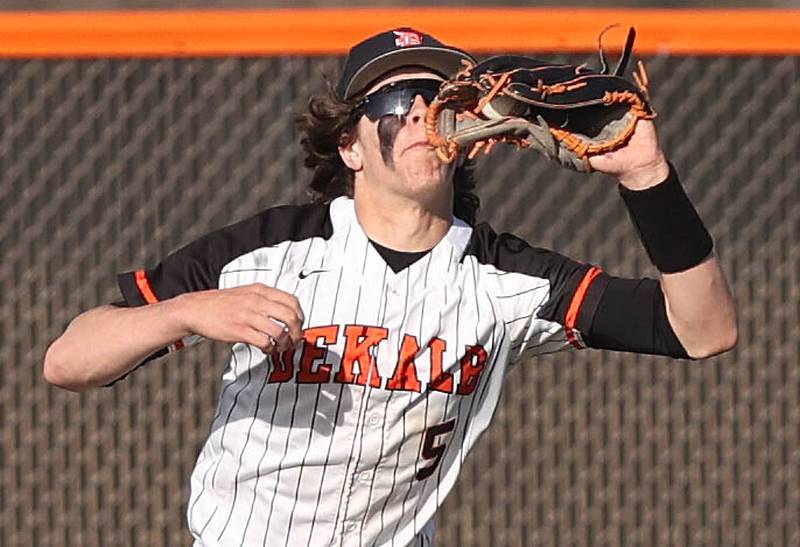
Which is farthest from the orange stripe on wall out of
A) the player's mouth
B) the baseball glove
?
the baseball glove

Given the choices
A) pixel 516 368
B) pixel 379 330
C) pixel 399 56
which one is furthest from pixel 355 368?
pixel 516 368

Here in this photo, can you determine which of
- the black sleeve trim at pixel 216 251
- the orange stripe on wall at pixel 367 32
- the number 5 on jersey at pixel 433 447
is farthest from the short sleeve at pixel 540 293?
the orange stripe on wall at pixel 367 32

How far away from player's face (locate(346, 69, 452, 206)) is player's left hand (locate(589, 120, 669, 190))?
0.33m

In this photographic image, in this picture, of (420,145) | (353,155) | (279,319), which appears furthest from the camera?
(353,155)

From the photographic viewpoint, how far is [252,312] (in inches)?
83.6

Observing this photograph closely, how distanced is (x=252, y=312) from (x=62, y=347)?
39cm

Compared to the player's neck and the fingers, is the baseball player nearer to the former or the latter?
the player's neck

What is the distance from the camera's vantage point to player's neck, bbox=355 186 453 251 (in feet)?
8.29

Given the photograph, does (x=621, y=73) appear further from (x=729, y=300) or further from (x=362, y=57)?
(x=362, y=57)

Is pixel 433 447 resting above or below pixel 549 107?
below

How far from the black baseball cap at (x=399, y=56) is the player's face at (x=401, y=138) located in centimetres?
2

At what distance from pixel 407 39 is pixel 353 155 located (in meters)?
0.24

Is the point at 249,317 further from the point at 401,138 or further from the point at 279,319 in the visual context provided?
the point at 401,138

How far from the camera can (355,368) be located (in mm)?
2469
